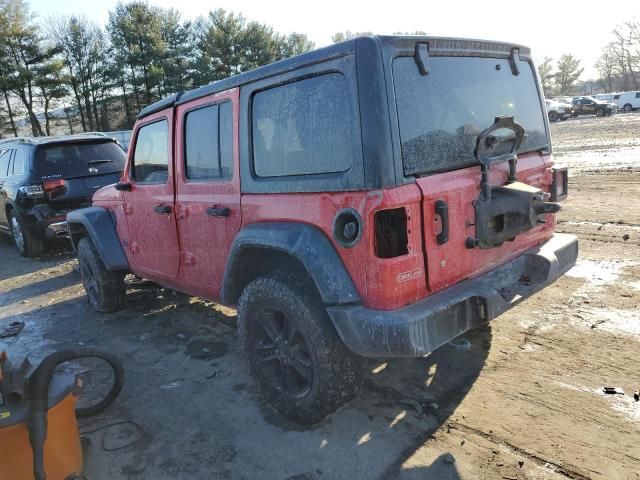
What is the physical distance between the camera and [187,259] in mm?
3895

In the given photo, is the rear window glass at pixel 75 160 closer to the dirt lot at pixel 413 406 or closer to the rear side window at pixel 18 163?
the rear side window at pixel 18 163

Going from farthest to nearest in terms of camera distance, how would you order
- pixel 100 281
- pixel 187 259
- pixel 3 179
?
pixel 3 179 < pixel 100 281 < pixel 187 259

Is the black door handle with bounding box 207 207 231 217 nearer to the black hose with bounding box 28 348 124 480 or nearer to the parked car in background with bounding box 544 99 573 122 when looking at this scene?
the black hose with bounding box 28 348 124 480

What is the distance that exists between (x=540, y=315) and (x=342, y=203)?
2.58 metres

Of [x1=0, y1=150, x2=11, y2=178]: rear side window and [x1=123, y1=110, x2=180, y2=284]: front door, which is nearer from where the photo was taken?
[x1=123, y1=110, x2=180, y2=284]: front door

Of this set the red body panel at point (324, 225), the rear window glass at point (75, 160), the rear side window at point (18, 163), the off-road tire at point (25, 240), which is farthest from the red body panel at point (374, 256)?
the rear side window at point (18, 163)

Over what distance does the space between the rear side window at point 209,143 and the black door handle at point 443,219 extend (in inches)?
56.6

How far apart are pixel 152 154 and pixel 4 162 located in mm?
6081

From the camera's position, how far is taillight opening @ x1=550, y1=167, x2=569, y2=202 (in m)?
3.52

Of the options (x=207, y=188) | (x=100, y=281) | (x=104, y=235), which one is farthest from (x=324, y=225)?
(x=100, y=281)

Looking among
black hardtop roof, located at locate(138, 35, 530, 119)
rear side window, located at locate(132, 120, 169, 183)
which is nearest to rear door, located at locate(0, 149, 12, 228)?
rear side window, located at locate(132, 120, 169, 183)

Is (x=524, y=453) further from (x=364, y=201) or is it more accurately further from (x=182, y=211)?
(x=182, y=211)

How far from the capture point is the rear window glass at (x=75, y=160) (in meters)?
7.70

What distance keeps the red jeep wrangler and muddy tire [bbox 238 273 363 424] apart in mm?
10
